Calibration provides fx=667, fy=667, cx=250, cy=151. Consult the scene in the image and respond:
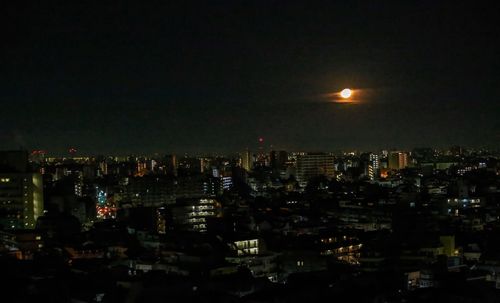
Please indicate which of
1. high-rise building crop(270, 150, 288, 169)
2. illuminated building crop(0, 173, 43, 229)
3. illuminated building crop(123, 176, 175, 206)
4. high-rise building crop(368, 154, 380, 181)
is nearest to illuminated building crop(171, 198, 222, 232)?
illuminated building crop(0, 173, 43, 229)

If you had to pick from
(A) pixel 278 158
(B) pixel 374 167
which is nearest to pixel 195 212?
(A) pixel 278 158

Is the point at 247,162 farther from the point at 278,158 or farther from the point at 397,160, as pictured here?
the point at 397,160

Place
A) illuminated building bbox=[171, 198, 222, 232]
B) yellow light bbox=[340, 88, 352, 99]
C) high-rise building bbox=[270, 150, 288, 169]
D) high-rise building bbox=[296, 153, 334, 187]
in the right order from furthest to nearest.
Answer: high-rise building bbox=[270, 150, 288, 169] < high-rise building bbox=[296, 153, 334, 187] < illuminated building bbox=[171, 198, 222, 232] < yellow light bbox=[340, 88, 352, 99]

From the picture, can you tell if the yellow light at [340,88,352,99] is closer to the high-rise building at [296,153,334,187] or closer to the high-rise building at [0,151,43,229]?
the high-rise building at [0,151,43,229]

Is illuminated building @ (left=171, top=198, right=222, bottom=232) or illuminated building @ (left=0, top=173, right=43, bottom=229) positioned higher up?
illuminated building @ (left=0, top=173, right=43, bottom=229)

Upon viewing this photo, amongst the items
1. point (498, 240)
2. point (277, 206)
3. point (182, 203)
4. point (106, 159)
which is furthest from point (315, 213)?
point (106, 159)

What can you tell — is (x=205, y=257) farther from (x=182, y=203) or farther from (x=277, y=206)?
(x=277, y=206)
